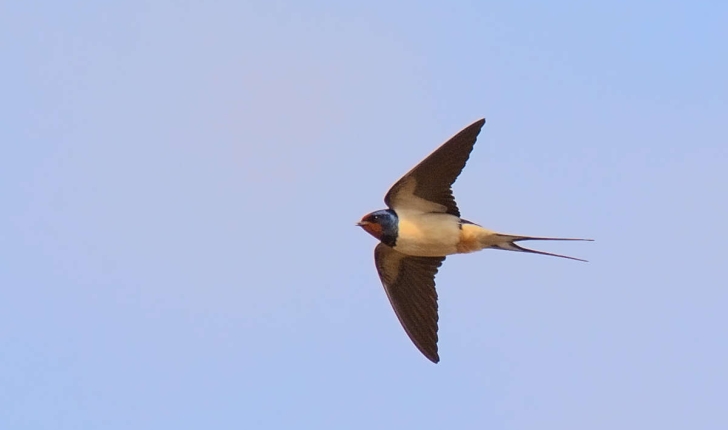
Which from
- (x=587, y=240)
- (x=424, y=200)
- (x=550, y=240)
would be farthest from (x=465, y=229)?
(x=587, y=240)

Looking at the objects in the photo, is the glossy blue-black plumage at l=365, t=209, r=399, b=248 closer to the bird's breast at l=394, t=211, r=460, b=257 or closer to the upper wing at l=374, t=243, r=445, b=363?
the bird's breast at l=394, t=211, r=460, b=257

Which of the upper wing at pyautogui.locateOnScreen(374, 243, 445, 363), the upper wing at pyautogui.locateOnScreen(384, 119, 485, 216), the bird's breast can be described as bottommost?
the upper wing at pyautogui.locateOnScreen(374, 243, 445, 363)

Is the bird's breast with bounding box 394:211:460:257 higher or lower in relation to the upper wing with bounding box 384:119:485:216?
lower

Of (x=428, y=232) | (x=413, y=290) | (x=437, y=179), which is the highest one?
(x=437, y=179)

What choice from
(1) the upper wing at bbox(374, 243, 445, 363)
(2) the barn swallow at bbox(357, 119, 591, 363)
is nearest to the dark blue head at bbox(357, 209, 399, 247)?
(2) the barn swallow at bbox(357, 119, 591, 363)

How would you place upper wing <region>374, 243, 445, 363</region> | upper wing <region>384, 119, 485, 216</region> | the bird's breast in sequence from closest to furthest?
upper wing <region>384, 119, 485, 216</region>
the bird's breast
upper wing <region>374, 243, 445, 363</region>

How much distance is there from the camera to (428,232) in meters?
5.89

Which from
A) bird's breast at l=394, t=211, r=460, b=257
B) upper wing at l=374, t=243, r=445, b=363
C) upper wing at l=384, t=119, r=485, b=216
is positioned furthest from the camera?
upper wing at l=374, t=243, r=445, b=363

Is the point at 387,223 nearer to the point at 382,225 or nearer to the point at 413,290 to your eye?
the point at 382,225

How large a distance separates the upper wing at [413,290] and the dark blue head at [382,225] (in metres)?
0.31

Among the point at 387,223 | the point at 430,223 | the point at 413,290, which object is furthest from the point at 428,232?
the point at 413,290

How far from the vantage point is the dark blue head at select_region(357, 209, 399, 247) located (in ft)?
19.5

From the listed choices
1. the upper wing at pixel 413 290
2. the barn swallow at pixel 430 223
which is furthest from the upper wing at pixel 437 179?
the upper wing at pixel 413 290

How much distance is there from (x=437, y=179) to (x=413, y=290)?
70 cm
